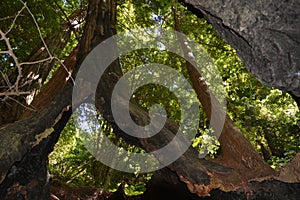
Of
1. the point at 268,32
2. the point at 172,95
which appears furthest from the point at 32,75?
the point at 172,95

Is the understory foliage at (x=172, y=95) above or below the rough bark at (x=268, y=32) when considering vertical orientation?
above

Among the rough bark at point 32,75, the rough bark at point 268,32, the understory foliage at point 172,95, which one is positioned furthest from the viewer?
the understory foliage at point 172,95

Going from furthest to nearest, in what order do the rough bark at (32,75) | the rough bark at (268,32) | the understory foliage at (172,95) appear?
the understory foliage at (172,95) < the rough bark at (32,75) < the rough bark at (268,32)

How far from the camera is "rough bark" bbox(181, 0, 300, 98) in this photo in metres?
1.69

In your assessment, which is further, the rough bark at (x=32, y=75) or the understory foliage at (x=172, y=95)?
the understory foliage at (x=172, y=95)

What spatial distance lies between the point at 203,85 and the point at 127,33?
3960 millimetres

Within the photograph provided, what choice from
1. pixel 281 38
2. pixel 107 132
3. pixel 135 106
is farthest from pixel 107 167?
pixel 281 38

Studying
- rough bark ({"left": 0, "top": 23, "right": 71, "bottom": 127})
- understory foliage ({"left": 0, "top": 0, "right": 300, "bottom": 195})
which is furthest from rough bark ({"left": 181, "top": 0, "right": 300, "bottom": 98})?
understory foliage ({"left": 0, "top": 0, "right": 300, "bottom": 195})

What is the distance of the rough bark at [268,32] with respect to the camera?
66.6 inches

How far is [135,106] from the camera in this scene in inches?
138

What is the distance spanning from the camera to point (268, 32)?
176 centimetres

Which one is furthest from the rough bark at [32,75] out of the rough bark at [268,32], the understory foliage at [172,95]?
the rough bark at [268,32]

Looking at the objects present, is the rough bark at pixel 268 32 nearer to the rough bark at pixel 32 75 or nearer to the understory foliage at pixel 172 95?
the rough bark at pixel 32 75

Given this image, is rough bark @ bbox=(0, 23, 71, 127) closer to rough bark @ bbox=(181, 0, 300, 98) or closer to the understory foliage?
the understory foliage
